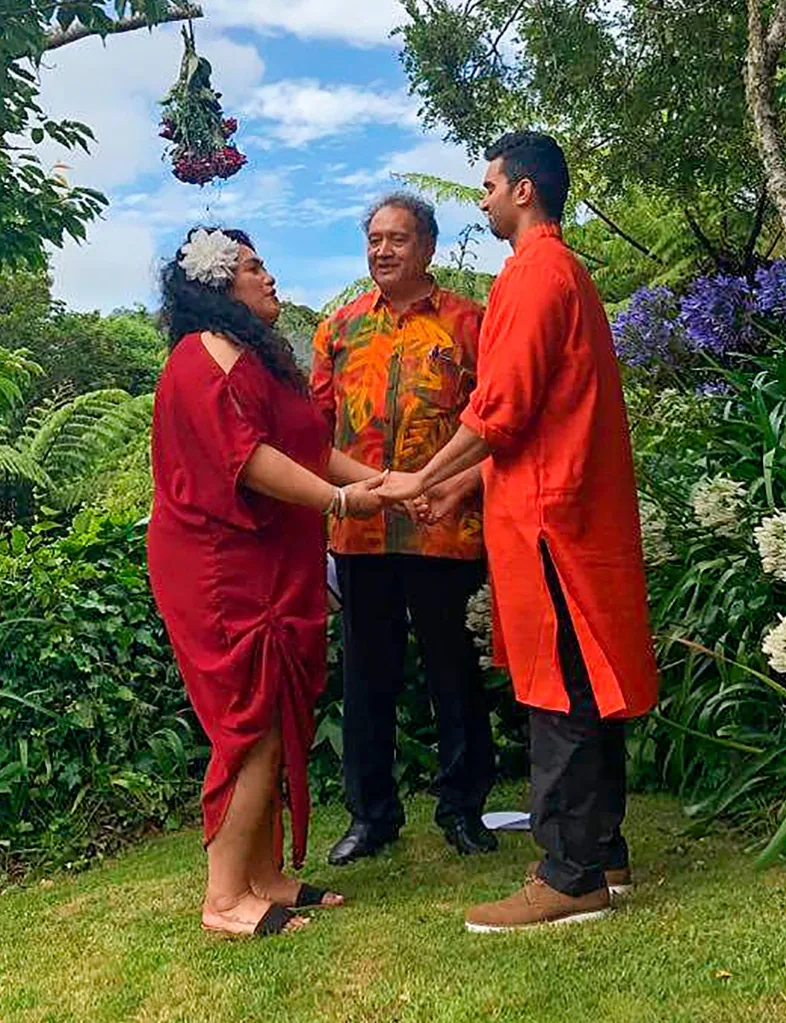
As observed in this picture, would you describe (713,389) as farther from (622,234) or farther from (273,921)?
(622,234)

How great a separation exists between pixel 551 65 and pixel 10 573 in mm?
3455

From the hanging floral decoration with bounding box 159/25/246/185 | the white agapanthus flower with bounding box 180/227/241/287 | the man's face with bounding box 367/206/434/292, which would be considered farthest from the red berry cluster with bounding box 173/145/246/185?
the white agapanthus flower with bounding box 180/227/241/287

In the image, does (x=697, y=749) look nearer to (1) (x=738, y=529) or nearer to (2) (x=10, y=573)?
(1) (x=738, y=529)

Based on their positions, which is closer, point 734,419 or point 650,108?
point 734,419

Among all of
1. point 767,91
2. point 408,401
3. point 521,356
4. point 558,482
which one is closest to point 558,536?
point 558,482

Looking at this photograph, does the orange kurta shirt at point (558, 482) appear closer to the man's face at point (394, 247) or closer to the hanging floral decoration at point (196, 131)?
the man's face at point (394, 247)

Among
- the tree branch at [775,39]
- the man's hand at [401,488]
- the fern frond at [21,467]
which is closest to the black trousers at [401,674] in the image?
the man's hand at [401,488]

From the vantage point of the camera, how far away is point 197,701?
322 cm

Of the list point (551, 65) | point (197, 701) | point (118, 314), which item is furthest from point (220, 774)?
point (118, 314)

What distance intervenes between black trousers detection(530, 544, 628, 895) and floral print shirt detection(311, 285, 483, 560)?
696mm

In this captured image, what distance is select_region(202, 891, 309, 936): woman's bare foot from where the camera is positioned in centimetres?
319

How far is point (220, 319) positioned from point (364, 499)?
58 centimetres

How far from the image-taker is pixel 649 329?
5941mm

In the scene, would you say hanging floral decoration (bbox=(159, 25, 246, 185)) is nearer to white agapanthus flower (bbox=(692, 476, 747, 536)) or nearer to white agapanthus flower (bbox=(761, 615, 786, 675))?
white agapanthus flower (bbox=(692, 476, 747, 536))
